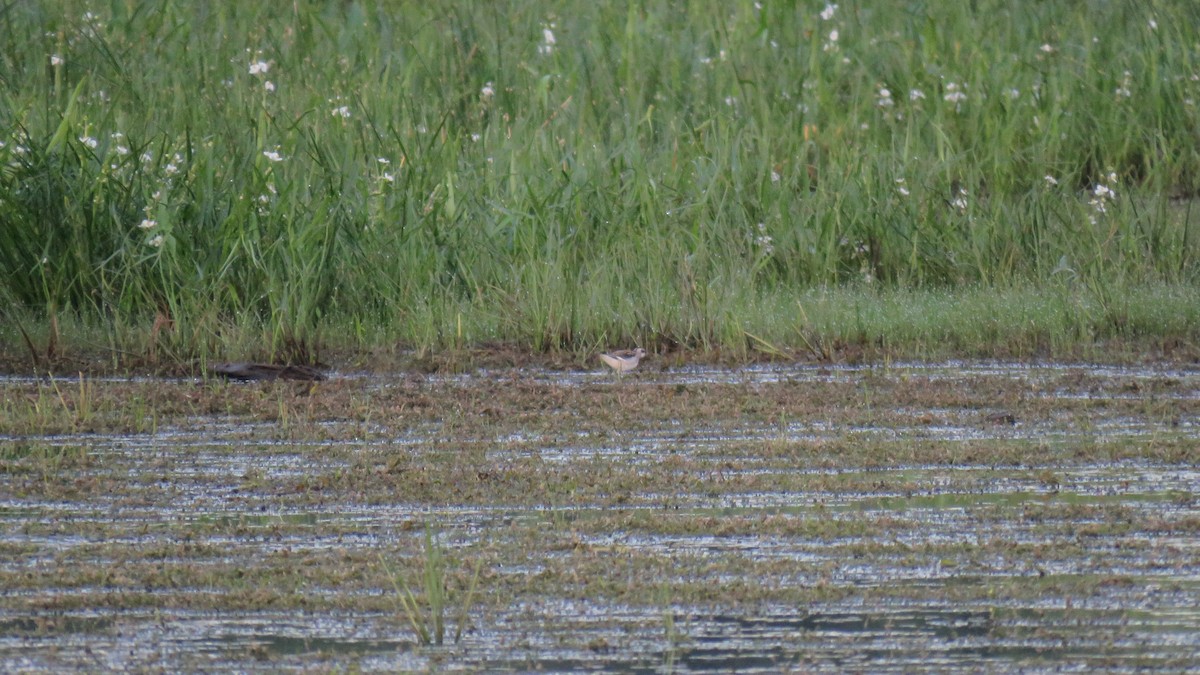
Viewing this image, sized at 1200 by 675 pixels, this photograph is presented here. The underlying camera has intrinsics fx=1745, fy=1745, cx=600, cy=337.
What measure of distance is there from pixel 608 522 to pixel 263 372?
7.60 feet

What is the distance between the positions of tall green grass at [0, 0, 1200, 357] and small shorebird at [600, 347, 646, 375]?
0.13 metres

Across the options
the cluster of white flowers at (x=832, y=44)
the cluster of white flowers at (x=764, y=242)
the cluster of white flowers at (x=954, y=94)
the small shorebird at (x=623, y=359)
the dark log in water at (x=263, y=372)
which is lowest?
the small shorebird at (x=623, y=359)

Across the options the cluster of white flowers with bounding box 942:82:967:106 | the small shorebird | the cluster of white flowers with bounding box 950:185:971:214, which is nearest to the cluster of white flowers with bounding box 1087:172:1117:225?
the cluster of white flowers with bounding box 950:185:971:214

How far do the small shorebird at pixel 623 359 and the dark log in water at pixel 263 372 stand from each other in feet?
3.30

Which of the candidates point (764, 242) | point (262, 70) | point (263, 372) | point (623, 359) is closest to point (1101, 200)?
point (764, 242)

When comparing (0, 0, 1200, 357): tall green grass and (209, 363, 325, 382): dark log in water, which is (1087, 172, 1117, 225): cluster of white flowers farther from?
(209, 363, 325, 382): dark log in water

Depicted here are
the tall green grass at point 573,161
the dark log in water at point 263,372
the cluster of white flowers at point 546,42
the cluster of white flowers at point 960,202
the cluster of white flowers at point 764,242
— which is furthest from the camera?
the cluster of white flowers at point 546,42

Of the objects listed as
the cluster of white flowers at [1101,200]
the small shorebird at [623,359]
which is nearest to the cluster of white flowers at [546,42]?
the cluster of white flowers at [1101,200]

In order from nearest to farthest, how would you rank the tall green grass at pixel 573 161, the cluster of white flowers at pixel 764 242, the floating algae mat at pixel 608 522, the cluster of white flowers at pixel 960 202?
the floating algae mat at pixel 608 522 < the tall green grass at pixel 573 161 < the cluster of white flowers at pixel 764 242 < the cluster of white flowers at pixel 960 202

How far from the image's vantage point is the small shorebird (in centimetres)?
615

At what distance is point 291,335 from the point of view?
6.23 metres

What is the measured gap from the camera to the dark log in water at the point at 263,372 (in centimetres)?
599

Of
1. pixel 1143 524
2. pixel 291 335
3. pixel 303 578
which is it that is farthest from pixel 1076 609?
pixel 291 335

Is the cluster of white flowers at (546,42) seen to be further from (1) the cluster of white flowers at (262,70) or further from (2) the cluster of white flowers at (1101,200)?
(2) the cluster of white flowers at (1101,200)
